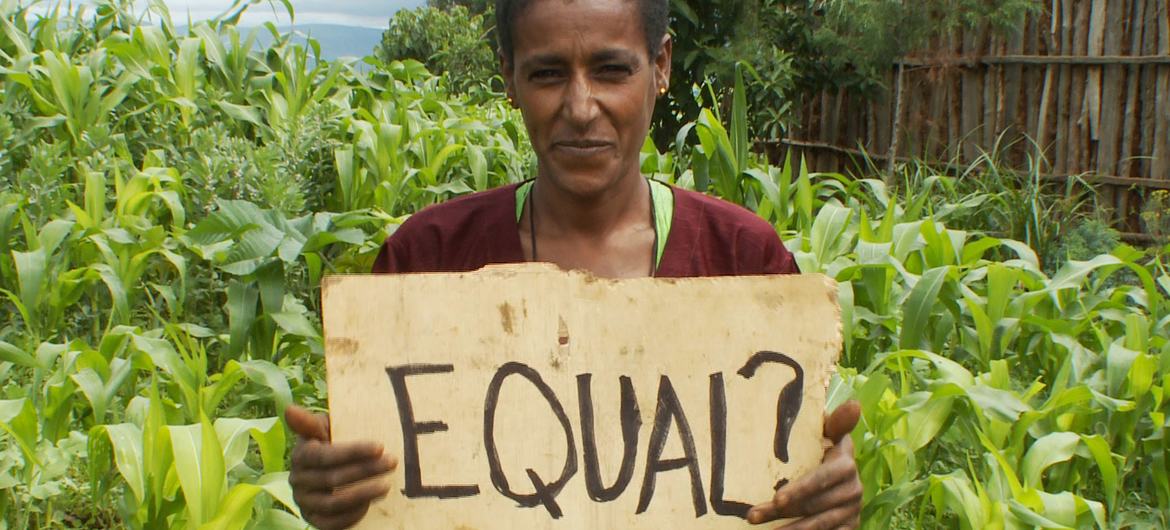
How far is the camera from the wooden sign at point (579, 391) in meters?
1.31

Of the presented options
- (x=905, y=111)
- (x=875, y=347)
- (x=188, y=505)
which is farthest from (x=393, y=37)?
(x=188, y=505)

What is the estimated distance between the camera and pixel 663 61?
5.67 ft

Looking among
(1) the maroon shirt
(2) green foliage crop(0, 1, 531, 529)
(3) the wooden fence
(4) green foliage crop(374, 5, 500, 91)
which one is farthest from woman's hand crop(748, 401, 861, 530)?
(4) green foliage crop(374, 5, 500, 91)

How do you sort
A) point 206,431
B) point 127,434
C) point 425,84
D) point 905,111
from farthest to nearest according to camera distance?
1. point 905,111
2. point 425,84
3. point 127,434
4. point 206,431

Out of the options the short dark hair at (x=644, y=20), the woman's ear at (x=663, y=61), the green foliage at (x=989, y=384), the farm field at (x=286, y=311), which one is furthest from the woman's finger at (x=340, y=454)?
the green foliage at (x=989, y=384)

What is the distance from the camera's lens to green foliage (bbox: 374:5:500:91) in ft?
30.9

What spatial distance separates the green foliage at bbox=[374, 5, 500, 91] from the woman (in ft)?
23.2

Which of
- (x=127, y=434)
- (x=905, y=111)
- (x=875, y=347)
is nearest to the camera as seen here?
(x=127, y=434)

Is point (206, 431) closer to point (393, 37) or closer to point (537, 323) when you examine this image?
point (537, 323)

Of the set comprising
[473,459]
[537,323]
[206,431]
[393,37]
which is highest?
[393,37]

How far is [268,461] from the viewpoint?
84.4 inches

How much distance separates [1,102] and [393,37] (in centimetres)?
741

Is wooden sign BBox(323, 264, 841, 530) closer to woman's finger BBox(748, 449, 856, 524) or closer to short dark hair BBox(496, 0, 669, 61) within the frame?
woman's finger BBox(748, 449, 856, 524)

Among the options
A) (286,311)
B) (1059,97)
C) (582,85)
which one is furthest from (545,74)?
(1059,97)
